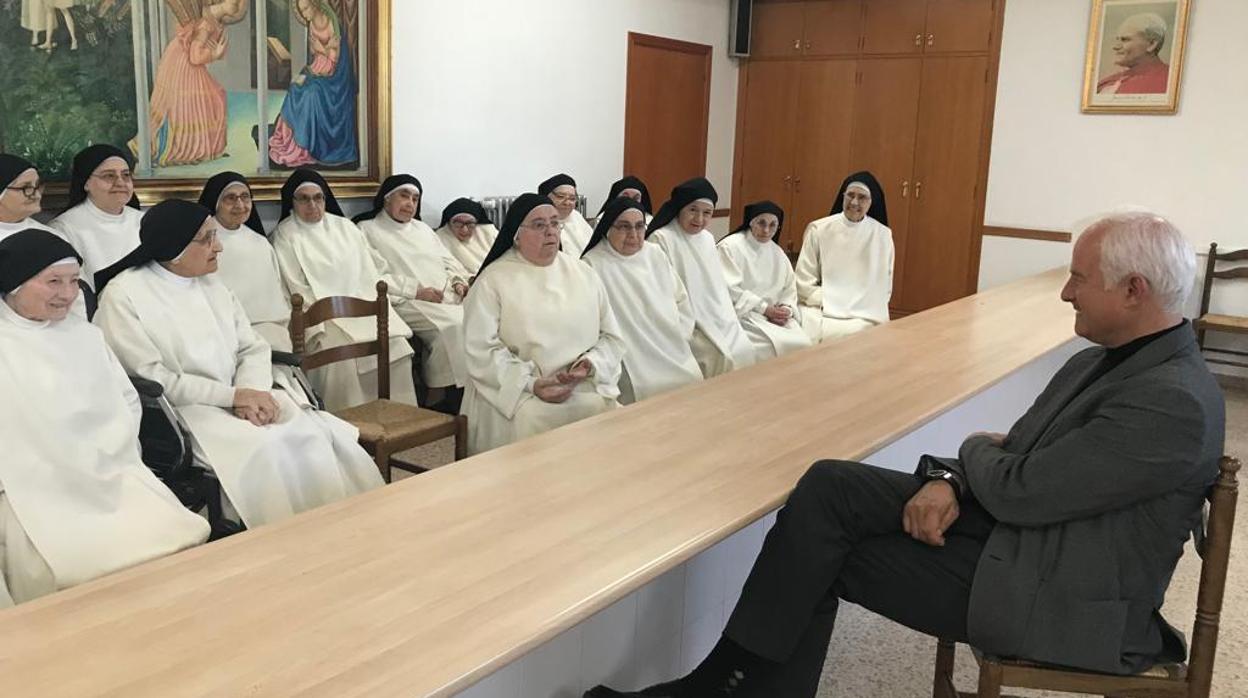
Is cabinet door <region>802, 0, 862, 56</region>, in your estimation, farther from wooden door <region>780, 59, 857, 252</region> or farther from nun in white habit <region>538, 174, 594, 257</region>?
nun in white habit <region>538, 174, 594, 257</region>

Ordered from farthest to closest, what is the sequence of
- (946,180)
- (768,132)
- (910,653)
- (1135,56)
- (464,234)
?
(768,132) < (946,180) < (1135,56) < (464,234) < (910,653)

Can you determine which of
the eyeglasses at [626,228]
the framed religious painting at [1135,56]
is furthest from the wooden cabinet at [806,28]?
the eyeglasses at [626,228]

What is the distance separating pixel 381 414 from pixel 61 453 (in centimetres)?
128

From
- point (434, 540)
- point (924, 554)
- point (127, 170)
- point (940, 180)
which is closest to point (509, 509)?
point (434, 540)

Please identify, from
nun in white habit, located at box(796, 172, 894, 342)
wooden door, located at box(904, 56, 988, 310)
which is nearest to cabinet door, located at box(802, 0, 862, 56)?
wooden door, located at box(904, 56, 988, 310)

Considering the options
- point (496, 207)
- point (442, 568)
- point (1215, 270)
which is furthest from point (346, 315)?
point (1215, 270)

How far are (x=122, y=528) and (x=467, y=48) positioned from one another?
4.62 meters

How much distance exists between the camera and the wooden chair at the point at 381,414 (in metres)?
3.51

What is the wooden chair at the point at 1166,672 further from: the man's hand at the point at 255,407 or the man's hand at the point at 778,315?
the man's hand at the point at 778,315

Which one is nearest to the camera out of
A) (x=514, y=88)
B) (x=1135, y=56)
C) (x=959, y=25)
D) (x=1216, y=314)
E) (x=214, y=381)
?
(x=214, y=381)

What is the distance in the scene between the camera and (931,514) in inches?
82.9

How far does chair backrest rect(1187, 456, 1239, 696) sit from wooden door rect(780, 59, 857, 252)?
6916 mm

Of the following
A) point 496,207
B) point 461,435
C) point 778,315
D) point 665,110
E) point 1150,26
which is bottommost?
point 461,435

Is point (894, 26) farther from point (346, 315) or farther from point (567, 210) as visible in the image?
point (346, 315)
